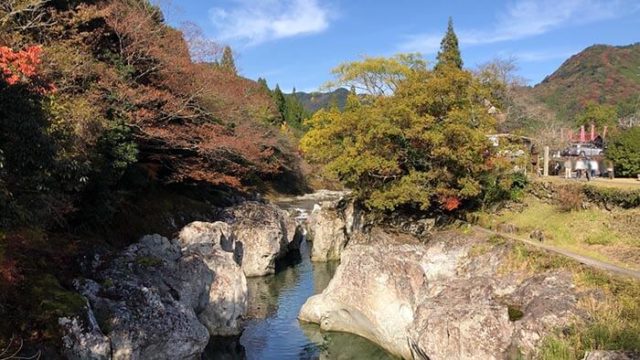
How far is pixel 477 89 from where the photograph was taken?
28.2 metres

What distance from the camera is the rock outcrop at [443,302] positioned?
537 inches

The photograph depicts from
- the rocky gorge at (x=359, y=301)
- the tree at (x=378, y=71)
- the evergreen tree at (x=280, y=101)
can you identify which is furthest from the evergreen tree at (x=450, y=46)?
the evergreen tree at (x=280, y=101)

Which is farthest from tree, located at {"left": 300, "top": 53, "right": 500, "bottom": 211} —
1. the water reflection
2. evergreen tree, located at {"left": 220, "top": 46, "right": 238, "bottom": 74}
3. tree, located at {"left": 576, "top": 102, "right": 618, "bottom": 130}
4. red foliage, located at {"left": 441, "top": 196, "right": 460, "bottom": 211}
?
tree, located at {"left": 576, "top": 102, "right": 618, "bottom": 130}

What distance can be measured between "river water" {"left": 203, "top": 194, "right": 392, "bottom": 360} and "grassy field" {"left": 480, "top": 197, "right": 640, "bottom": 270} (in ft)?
31.1

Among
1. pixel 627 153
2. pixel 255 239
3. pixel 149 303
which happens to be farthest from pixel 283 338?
pixel 627 153

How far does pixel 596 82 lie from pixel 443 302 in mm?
101259

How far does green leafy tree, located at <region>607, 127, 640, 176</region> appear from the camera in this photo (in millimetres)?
30297

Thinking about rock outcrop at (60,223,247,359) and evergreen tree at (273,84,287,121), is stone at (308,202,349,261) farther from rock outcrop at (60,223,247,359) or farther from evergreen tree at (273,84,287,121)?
evergreen tree at (273,84,287,121)

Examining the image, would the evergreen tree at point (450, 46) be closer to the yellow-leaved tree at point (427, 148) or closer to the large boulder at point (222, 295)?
the yellow-leaved tree at point (427, 148)

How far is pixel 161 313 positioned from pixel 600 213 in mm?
19327

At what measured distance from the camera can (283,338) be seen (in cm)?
1914

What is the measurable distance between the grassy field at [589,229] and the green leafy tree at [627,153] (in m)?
7.83

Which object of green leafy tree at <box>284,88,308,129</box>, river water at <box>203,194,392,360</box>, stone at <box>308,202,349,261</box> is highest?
green leafy tree at <box>284,88,308,129</box>

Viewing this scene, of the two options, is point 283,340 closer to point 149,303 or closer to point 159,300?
point 159,300
